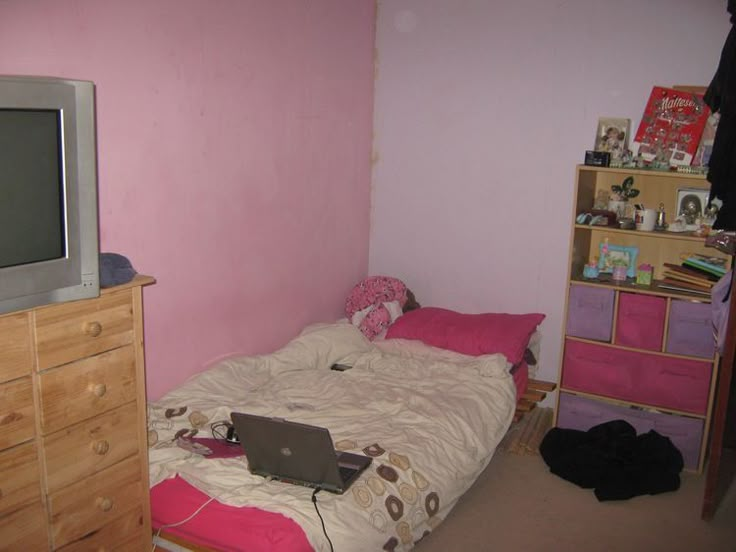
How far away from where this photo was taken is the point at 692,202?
3.81m

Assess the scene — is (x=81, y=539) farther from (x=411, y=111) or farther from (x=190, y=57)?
(x=411, y=111)

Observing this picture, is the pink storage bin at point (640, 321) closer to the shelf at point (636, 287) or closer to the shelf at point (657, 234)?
the shelf at point (636, 287)

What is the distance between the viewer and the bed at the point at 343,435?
249cm

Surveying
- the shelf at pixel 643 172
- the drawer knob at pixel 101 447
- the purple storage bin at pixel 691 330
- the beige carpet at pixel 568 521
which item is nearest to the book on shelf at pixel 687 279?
the purple storage bin at pixel 691 330

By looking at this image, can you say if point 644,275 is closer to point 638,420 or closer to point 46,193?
point 638,420

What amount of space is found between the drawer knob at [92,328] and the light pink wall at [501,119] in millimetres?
2664

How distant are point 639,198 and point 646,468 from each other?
4.51ft

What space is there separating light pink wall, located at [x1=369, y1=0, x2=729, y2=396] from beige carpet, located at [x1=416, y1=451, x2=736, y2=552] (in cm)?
95

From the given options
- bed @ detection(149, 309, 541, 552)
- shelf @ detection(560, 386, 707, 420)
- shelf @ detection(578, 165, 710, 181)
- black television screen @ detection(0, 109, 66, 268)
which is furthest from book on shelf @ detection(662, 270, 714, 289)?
black television screen @ detection(0, 109, 66, 268)

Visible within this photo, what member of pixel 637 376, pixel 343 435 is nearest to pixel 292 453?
pixel 343 435

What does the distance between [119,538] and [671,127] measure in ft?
9.95

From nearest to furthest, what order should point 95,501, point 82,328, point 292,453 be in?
1. point 82,328
2. point 95,501
3. point 292,453

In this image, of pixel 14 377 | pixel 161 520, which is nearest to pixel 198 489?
pixel 161 520

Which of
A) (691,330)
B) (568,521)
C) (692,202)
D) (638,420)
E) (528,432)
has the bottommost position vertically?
(568,521)
